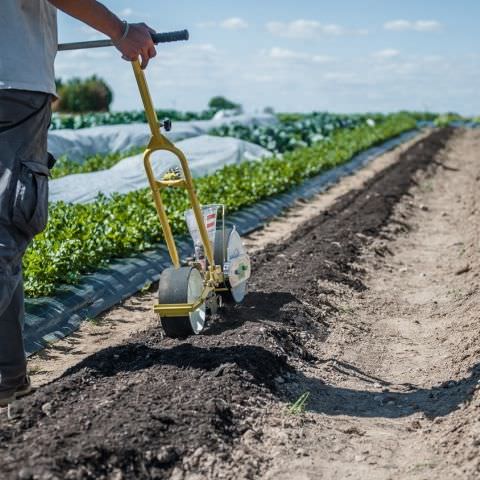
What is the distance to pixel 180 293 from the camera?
4.30m

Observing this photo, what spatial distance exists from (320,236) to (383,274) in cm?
132

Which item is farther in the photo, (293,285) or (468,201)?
(468,201)

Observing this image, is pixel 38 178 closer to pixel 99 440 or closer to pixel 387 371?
pixel 99 440

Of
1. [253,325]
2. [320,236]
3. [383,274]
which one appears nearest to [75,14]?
[253,325]

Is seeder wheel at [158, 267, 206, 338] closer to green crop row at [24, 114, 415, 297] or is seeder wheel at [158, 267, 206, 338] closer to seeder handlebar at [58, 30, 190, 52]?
seeder handlebar at [58, 30, 190, 52]

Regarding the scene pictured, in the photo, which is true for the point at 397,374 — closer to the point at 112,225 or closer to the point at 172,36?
the point at 172,36

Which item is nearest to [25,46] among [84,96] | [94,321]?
[94,321]

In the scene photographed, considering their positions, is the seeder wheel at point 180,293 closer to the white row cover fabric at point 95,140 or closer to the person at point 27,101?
the person at point 27,101

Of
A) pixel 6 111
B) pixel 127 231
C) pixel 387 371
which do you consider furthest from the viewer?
pixel 127 231

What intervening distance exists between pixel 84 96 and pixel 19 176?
128 feet

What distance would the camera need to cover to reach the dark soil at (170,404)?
2.94 meters

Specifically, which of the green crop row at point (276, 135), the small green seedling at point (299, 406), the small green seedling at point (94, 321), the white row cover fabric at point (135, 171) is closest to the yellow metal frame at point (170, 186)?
the small green seedling at point (299, 406)

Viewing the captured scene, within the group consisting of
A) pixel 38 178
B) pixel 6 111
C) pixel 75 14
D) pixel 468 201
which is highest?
pixel 75 14

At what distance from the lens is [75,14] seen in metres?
3.46
